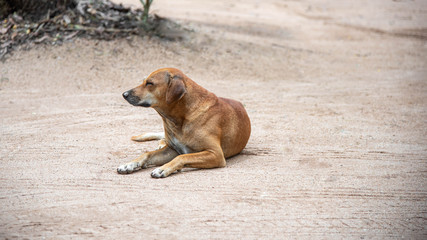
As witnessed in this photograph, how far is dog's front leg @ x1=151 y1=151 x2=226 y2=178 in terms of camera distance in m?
4.95

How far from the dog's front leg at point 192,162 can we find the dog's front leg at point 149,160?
1.10 feet

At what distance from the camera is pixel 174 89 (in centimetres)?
507

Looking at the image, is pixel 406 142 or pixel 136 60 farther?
pixel 136 60

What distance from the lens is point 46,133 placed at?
6480 millimetres

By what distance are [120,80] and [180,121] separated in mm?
4214

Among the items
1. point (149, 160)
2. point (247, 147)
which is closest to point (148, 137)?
point (149, 160)

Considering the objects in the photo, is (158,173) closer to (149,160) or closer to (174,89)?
(149,160)

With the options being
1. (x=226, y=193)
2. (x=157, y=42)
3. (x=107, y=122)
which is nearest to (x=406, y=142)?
(x=226, y=193)

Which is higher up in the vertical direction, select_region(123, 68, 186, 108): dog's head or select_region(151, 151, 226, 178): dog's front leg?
select_region(123, 68, 186, 108): dog's head

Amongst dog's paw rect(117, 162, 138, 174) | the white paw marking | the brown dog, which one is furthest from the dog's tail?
the white paw marking

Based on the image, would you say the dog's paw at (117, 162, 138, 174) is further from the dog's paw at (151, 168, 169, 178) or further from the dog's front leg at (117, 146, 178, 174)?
the dog's paw at (151, 168, 169, 178)

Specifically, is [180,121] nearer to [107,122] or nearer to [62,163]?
[62,163]

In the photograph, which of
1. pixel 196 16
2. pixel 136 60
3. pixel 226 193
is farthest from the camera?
pixel 196 16

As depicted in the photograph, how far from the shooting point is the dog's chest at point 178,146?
5.31m
